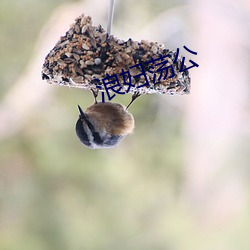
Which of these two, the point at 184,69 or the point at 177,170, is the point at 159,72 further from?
the point at 177,170

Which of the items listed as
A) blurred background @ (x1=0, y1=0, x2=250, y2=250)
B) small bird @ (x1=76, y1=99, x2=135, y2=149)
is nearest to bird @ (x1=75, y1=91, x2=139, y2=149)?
small bird @ (x1=76, y1=99, x2=135, y2=149)

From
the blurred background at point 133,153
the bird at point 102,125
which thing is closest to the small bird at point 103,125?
the bird at point 102,125

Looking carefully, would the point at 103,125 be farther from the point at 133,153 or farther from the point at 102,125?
the point at 133,153

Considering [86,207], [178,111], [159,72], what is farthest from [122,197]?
[159,72]

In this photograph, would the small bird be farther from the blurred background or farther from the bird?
the blurred background

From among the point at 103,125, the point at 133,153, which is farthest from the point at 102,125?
the point at 133,153

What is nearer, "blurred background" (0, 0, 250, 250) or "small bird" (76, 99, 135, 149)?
"small bird" (76, 99, 135, 149)
